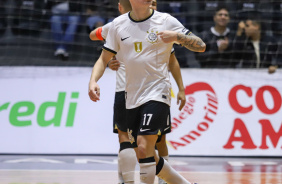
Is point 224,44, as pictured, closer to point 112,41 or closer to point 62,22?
point 62,22

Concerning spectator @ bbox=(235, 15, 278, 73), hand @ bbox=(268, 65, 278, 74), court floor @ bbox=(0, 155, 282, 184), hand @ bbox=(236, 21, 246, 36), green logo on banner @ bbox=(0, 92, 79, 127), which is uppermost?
hand @ bbox=(236, 21, 246, 36)

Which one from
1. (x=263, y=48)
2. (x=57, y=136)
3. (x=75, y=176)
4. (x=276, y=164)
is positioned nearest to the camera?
(x=75, y=176)

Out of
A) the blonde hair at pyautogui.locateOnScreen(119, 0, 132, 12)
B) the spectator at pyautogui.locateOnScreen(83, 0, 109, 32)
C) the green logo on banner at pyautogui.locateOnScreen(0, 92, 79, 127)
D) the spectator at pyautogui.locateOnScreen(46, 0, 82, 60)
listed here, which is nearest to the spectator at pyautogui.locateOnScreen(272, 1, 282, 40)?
the spectator at pyautogui.locateOnScreen(83, 0, 109, 32)

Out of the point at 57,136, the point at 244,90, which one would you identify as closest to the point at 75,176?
the point at 57,136

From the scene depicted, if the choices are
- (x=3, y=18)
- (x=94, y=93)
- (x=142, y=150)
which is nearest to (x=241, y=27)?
(x=3, y=18)

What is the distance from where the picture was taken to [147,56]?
4.85 metres

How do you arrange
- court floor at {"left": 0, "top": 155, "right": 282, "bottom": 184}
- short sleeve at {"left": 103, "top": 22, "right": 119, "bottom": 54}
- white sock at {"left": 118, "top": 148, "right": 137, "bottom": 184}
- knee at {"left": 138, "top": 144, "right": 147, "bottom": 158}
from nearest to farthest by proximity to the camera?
1. knee at {"left": 138, "top": 144, "right": 147, "bottom": 158}
2. short sleeve at {"left": 103, "top": 22, "right": 119, "bottom": 54}
3. white sock at {"left": 118, "top": 148, "right": 137, "bottom": 184}
4. court floor at {"left": 0, "top": 155, "right": 282, "bottom": 184}

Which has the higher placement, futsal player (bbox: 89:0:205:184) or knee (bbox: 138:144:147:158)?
futsal player (bbox: 89:0:205:184)

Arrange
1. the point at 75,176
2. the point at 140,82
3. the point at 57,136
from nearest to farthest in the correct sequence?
the point at 140,82, the point at 75,176, the point at 57,136

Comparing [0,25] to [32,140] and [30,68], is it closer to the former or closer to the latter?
[30,68]

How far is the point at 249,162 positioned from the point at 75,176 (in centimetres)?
272

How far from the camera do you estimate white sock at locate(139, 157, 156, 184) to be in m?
4.81

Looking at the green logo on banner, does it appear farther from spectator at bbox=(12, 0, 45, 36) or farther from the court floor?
spectator at bbox=(12, 0, 45, 36)

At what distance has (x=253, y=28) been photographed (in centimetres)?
970
